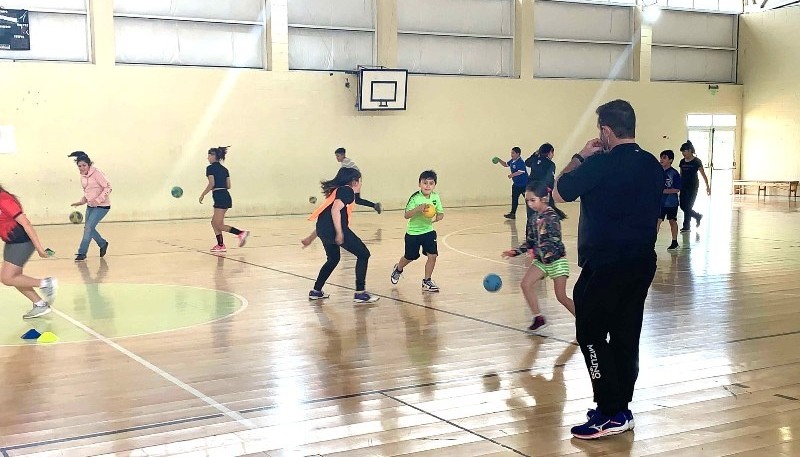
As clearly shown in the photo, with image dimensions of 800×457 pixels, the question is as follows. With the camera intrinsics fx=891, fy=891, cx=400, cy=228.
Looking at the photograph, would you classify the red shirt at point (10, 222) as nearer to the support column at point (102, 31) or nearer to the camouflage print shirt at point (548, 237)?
the camouflage print shirt at point (548, 237)

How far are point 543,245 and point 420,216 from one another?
2.93m

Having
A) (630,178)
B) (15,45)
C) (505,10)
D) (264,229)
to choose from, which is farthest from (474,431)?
(505,10)

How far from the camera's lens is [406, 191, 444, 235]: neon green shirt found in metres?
10.7

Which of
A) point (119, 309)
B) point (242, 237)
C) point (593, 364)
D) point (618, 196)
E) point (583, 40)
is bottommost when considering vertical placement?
point (119, 309)

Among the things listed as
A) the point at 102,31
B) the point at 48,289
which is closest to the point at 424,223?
the point at 48,289

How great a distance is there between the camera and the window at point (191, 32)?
71.7ft

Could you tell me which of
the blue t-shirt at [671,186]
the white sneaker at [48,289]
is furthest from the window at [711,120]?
the white sneaker at [48,289]

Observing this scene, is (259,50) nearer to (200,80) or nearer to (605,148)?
(200,80)

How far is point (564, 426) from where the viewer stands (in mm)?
5465

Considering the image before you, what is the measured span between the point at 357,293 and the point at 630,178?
18.6 feet

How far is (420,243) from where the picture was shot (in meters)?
10.9

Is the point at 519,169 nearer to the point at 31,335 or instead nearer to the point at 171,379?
the point at 31,335

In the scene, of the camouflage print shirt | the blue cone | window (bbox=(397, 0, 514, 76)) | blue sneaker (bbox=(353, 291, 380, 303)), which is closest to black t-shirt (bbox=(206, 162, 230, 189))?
blue sneaker (bbox=(353, 291, 380, 303))

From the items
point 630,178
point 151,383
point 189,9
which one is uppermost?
point 189,9
